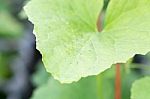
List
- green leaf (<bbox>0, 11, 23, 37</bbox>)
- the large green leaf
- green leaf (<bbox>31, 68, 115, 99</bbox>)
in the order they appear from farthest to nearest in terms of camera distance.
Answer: green leaf (<bbox>0, 11, 23, 37</bbox>), green leaf (<bbox>31, 68, 115, 99</bbox>), the large green leaf

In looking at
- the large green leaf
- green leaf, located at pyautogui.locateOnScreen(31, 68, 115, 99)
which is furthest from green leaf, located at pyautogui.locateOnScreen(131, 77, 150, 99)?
green leaf, located at pyautogui.locateOnScreen(31, 68, 115, 99)

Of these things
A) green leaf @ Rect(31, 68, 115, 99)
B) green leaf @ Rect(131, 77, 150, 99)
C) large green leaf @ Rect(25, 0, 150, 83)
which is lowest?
green leaf @ Rect(31, 68, 115, 99)

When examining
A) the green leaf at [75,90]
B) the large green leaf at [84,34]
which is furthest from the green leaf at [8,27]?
the large green leaf at [84,34]

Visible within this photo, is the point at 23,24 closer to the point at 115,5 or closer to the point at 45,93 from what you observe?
the point at 45,93

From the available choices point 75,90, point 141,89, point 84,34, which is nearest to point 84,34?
point 84,34

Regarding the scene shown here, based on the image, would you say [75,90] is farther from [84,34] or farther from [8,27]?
[8,27]

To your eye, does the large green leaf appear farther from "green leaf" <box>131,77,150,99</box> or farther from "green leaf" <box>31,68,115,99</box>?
"green leaf" <box>31,68,115,99</box>

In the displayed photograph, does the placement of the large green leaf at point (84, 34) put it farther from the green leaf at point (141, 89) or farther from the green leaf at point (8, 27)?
the green leaf at point (8, 27)

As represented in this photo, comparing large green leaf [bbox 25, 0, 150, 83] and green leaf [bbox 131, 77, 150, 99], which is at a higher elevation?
large green leaf [bbox 25, 0, 150, 83]
